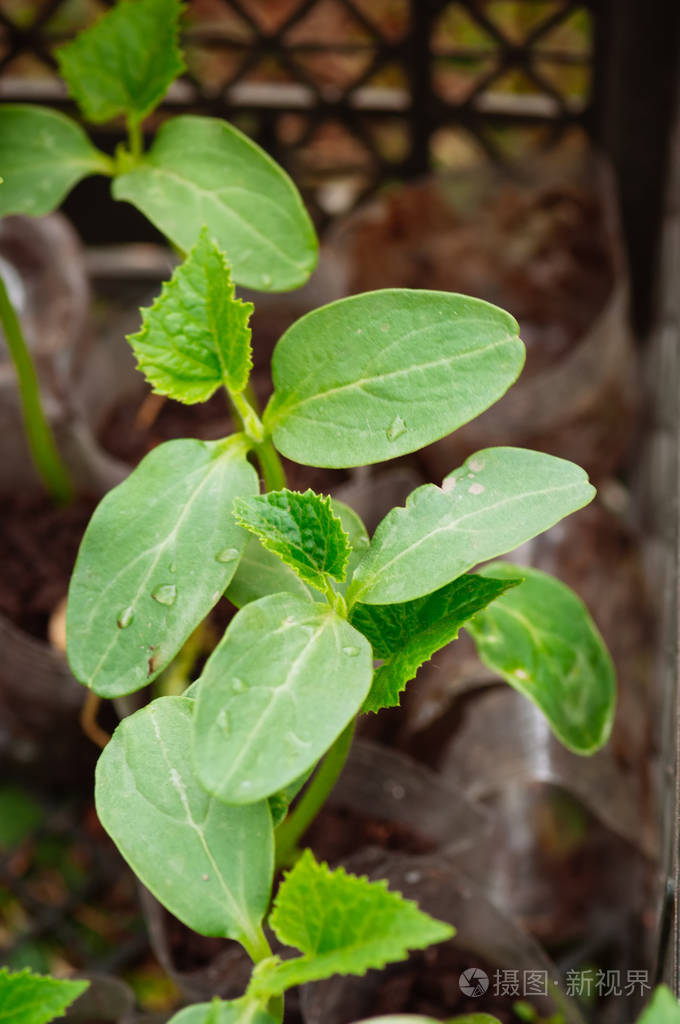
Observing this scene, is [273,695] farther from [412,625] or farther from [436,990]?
[436,990]

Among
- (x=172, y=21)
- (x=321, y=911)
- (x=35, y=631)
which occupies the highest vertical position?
(x=172, y=21)

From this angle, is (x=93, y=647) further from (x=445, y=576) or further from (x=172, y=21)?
(x=172, y=21)

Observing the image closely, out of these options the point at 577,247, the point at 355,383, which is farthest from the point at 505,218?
the point at 355,383

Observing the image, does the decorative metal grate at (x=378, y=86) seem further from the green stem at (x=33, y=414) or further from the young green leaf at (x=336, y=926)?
the young green leaf at (x=336, y=926)

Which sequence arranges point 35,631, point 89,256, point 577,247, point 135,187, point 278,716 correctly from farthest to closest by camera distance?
point 89,256
point 577,247
point 35,631
point 135,187
point 278,716

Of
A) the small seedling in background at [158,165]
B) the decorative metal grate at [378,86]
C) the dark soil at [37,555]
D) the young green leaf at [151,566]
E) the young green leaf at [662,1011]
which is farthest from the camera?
the decorative metal grate at [378,86]

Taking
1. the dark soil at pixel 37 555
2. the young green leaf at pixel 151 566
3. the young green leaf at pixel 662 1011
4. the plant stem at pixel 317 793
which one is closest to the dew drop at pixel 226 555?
the young green leaf at pixel 151 566

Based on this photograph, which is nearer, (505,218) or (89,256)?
(505,218)

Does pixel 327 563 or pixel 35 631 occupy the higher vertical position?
pixel 327 563
